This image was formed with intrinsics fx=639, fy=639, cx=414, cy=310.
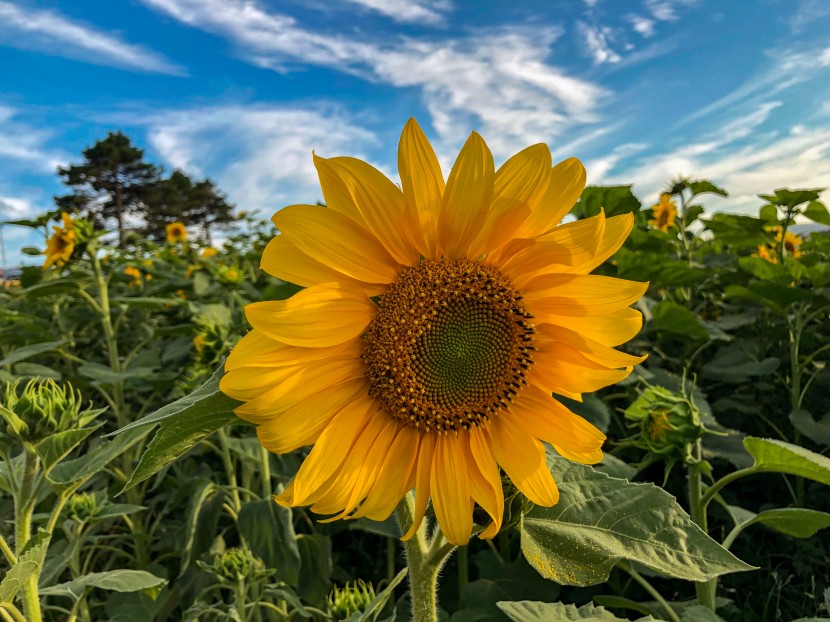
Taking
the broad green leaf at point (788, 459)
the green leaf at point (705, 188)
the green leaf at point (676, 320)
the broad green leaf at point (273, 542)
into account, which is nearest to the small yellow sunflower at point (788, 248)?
the green leaf at point (705, 188)

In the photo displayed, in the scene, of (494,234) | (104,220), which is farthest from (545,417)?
(104,220)

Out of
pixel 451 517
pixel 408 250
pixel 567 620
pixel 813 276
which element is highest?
pixel 813 276

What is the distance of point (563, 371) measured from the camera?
Result: 1.01 metres

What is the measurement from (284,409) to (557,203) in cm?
50

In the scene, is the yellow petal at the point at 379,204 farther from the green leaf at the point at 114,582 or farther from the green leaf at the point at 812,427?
the green leaf at the point at 812,427

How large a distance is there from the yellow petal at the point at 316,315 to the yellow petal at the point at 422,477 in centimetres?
21

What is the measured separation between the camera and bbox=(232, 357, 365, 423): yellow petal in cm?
87

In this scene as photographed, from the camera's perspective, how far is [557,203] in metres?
0.96

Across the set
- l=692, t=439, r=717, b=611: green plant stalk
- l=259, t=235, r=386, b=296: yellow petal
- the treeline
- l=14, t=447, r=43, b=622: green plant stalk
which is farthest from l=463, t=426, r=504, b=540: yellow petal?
the treeline

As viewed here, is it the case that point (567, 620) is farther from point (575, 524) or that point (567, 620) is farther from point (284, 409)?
point (284, 409)

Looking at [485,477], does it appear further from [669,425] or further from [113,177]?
[113,177]

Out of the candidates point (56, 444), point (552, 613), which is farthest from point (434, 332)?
point (56, 444)

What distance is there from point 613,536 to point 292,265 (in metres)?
0.61

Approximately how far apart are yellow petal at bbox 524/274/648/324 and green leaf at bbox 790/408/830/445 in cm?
205
